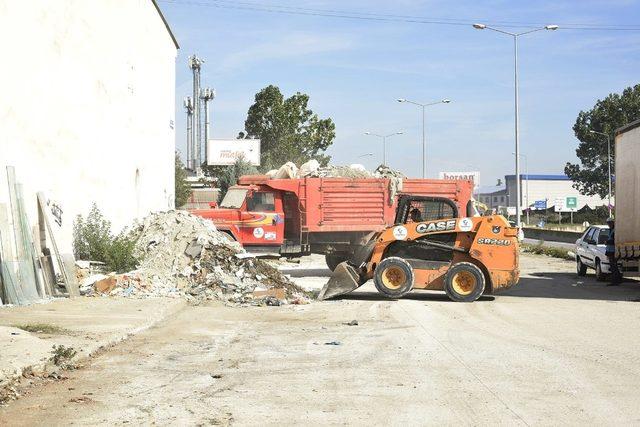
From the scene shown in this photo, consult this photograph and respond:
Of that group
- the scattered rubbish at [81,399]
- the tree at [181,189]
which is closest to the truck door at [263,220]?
the scattered rubbish at [81,399]

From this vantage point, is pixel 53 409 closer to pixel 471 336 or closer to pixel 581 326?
pixel 471 336

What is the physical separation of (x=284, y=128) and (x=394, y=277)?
48.8 metres

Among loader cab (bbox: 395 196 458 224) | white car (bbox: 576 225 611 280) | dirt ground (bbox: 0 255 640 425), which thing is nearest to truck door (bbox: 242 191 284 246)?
loader cab (bbox: 395 196 458 224)

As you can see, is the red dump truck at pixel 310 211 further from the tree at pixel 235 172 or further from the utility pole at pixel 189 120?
the utility pole at pixel 189 120

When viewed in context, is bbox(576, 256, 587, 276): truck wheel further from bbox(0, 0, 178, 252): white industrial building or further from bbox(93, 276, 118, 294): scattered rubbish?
bbox(93, 276, 118, 294): scattered rubbish

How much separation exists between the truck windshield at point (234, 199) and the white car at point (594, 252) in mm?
10019

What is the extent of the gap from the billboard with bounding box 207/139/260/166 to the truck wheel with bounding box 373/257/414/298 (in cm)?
4744

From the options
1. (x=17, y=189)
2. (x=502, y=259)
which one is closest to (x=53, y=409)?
(x=17, y=189)

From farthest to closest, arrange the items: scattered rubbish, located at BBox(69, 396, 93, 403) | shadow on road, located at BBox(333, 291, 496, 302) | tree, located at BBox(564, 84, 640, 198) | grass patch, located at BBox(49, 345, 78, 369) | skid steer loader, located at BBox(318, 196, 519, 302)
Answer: tree, located at BBox(564, 84, 640, 198)
shadow on road, located at BBox(333, 291, 496, 302)
skid steer loader, located at BBox(318, 196, 519, 302)
grass patch, located at BBox(49, 345, 78, 369)
scattered rubbish, located at BBox(69, 396, 93, 403)

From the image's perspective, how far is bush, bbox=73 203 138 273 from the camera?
19.4 metres

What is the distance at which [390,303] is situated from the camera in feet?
57.2

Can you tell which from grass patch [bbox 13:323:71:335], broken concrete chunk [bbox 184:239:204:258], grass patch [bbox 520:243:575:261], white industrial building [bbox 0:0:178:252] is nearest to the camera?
grass patch [bbox 13:323:71:335]

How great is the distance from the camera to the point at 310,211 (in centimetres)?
2338

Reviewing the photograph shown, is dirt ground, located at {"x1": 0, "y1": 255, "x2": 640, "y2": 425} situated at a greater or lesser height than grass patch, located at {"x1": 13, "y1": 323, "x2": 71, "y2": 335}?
lesser
